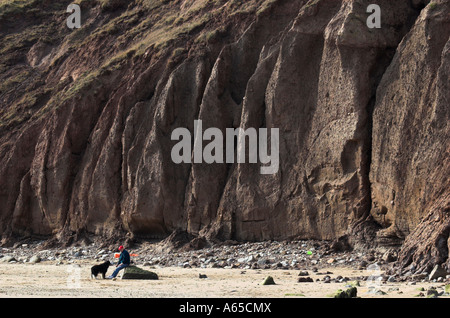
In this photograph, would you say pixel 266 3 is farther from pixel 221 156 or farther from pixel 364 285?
pixel 364 285

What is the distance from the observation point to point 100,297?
13586mm

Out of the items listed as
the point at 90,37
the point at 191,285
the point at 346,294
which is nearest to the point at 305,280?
the point at 191,285

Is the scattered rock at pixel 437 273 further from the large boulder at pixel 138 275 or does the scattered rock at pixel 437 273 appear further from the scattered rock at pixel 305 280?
the large boulder at pixel 138 275

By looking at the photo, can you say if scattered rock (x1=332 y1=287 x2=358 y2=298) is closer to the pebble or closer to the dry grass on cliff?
the pebble

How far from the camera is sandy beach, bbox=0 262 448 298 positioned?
1388cm

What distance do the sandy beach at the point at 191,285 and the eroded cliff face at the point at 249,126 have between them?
2.89m

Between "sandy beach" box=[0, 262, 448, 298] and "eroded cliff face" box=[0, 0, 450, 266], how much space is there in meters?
2.89

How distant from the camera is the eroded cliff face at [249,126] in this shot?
20.9 m

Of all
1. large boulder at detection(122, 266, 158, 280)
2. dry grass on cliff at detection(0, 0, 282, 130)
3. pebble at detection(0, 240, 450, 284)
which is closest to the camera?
large boulder at detection(122, 266, 158, 280)

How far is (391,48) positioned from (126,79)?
12251 mm

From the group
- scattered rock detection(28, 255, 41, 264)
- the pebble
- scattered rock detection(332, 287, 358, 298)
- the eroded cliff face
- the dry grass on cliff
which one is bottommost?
scattered rock detection(28, 255, 41, 264)

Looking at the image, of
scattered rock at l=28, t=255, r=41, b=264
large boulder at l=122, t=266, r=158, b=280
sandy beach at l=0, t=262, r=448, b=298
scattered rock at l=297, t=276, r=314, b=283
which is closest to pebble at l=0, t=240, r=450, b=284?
scattered rock at l=28, t=255, r=41, b=264

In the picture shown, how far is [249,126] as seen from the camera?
25250 mm

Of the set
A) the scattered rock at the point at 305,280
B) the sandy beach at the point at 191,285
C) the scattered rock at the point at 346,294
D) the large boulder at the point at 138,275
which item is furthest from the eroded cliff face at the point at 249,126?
the large boulder at the point at 138,275
